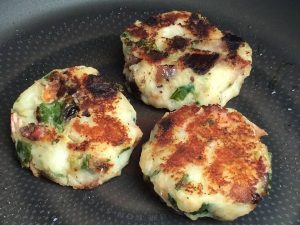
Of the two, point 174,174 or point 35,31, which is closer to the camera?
point 174,174

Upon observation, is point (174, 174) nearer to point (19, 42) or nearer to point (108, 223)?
point (108, 223)

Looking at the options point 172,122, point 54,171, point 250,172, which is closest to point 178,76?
point 172,122

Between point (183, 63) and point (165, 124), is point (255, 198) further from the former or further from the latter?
point (183, 63)

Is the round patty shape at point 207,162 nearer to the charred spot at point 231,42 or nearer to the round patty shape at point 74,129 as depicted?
the round patty shape at point 74,129

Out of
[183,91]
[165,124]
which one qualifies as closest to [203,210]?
[165,124]

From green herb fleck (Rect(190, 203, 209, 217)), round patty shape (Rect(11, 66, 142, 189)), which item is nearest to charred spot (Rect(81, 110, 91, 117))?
round patty shape (Rect(11, 66, 142, 189))

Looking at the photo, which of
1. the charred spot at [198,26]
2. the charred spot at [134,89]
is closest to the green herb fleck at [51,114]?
the charred spot at [134,89]
